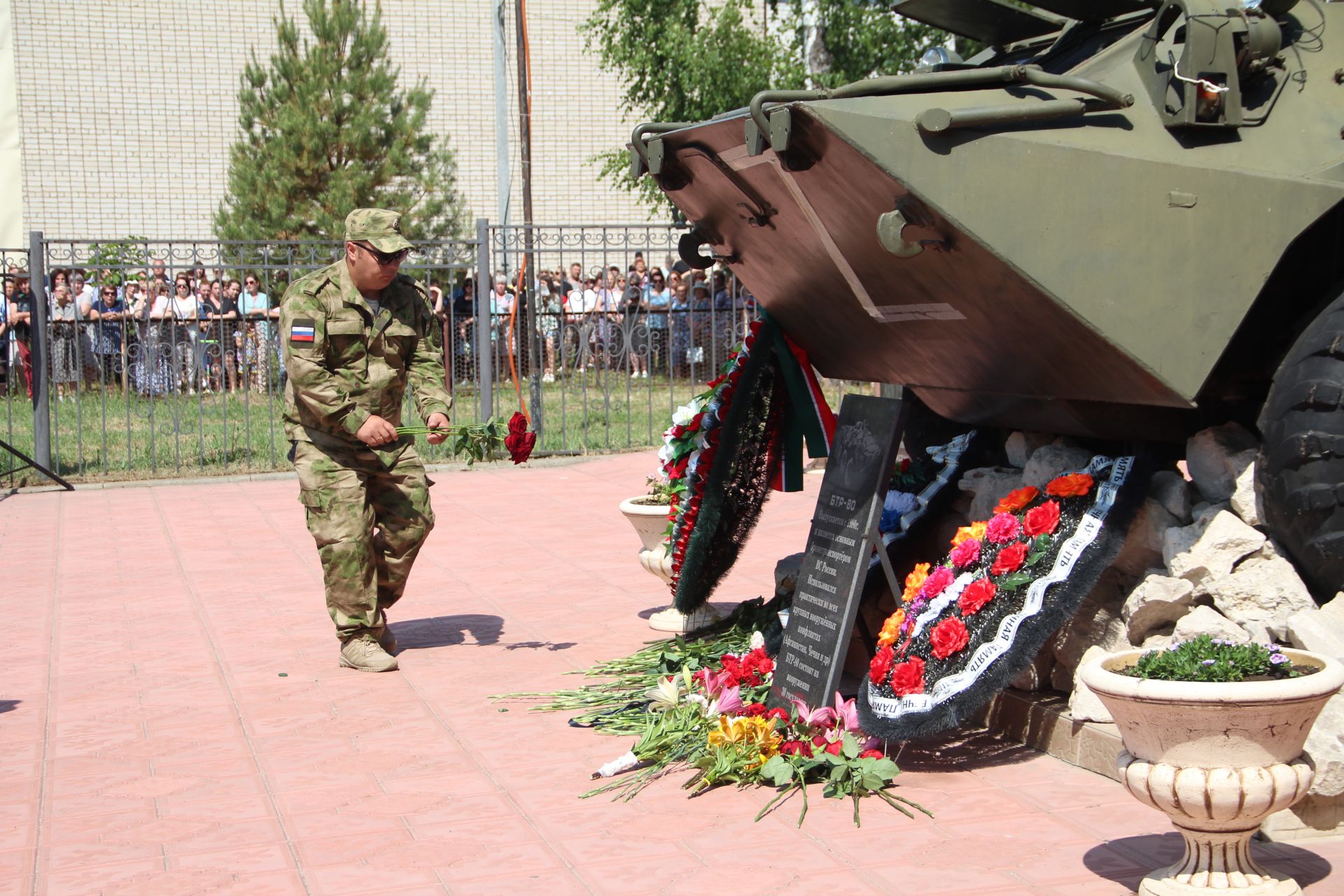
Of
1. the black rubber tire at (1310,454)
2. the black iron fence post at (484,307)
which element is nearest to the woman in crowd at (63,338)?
the black iron fence post at (484,307)

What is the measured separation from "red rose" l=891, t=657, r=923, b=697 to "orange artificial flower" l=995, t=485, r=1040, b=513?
671 mm

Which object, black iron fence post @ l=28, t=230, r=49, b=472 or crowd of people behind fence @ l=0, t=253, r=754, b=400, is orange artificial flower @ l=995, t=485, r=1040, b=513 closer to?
crowd of people behind fence @ l=0, t=253, r=754, b=400

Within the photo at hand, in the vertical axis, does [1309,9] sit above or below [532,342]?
above

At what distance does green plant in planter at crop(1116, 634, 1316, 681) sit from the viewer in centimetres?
370

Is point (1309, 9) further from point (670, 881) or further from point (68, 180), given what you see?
point (68, 180)

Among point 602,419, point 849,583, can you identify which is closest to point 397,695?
point 849,583

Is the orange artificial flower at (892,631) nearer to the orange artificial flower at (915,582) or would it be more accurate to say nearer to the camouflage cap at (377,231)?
the orange artificial flower at (915,582)

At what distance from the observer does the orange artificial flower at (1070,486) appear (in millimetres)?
4984

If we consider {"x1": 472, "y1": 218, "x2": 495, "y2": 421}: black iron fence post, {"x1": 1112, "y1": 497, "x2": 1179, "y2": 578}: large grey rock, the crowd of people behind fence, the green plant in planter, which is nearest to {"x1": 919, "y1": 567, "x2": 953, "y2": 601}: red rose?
{"x1": 1112, "y1": 497, "x2": 1179, "y2": 578}: large grey rock

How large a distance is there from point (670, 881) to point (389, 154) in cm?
1916

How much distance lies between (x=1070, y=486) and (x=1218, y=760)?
154 centimetres

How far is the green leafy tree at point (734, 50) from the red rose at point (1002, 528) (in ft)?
45.7

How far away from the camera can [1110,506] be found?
4.86 metres

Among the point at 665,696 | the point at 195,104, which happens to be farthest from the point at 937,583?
the point at 195,104
